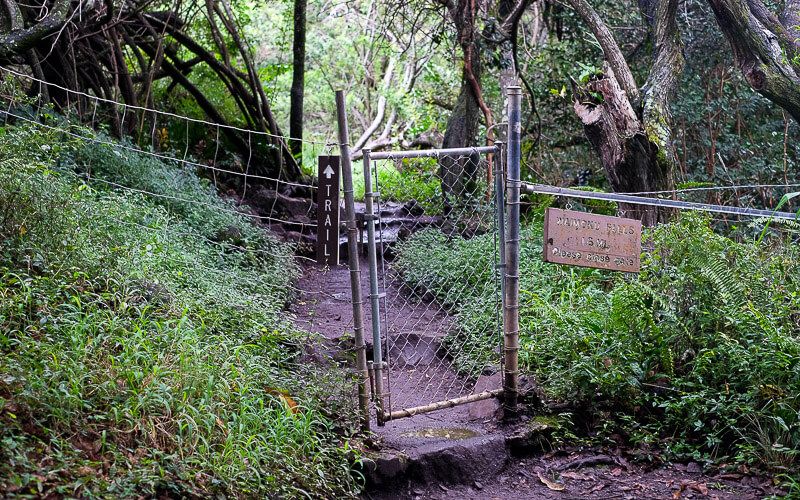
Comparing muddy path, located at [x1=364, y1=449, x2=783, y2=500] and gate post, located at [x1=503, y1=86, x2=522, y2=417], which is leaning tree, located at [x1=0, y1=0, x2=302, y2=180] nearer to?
gate post, located at [x1=503, y1=86, x2=522, y2=417]

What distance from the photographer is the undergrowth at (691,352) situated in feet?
14.4

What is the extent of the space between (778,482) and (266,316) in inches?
137

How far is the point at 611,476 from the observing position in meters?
4.50

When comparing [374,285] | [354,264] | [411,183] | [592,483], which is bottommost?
[592,483]

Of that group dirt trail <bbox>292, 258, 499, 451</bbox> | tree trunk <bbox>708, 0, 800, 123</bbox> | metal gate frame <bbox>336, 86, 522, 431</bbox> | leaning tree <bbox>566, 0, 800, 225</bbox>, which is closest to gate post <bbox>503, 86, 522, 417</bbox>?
metal gate frame <bbox>336, 86, 522, 431</bbox>

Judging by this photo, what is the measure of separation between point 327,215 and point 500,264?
1287mm

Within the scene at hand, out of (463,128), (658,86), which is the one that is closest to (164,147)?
(463,128)

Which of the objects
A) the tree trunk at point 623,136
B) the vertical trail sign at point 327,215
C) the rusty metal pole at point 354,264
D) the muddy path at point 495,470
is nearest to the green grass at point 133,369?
the rusty metal pole at point 354,264

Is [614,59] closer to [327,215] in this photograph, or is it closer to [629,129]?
[629,129]

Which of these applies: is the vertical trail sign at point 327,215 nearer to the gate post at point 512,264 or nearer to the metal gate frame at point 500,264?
the metal gate frame at point 500,264

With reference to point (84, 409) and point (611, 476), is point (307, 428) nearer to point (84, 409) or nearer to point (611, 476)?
point (84, 409)

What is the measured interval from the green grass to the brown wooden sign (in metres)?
1.59

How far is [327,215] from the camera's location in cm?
434

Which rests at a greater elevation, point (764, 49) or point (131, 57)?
point (131, 57)
